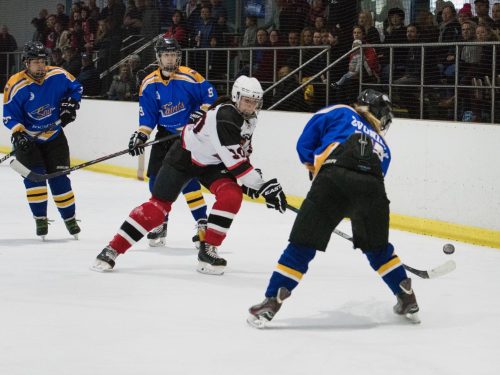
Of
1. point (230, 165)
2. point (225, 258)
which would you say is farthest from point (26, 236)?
point (230, 165)

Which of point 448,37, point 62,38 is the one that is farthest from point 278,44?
point 62,38

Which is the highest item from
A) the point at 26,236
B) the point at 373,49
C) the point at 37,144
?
the point at 373,49

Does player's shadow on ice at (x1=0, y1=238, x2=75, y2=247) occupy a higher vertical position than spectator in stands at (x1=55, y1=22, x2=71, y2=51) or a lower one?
lower

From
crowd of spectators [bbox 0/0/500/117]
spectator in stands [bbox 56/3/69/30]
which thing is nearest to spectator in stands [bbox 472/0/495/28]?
crowd of spectators [bbox 0/0/500/117]

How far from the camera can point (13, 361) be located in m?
2.89

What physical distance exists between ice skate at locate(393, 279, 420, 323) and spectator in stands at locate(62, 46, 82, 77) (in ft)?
22.8

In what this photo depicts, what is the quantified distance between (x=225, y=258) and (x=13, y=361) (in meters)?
2.06

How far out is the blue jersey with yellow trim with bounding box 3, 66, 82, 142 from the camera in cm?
523

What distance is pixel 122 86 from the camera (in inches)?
350

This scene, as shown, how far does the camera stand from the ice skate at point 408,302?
3488 millimetres

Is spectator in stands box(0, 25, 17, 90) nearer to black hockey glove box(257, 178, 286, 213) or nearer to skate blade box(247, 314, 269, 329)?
black hockey glove box(257, 178, 286, 213)

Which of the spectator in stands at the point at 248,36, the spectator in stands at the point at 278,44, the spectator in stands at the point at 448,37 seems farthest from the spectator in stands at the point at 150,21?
the spectator in stands at the point at 448,37

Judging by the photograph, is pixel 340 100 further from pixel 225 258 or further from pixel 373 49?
pixel 225 258

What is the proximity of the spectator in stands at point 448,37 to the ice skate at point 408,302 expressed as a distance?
9.80 ft
